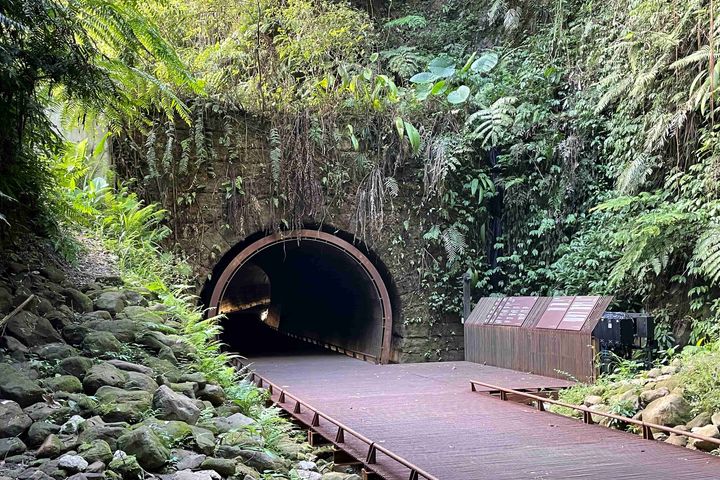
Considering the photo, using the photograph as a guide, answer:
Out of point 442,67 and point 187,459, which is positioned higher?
point 442,67

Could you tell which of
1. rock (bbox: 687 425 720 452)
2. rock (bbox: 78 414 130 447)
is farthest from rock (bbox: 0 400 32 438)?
rock (bbox: 687 425 720 452)

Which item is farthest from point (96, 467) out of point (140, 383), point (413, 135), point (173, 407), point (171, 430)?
point (413, 135)

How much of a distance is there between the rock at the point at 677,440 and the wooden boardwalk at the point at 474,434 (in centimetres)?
22

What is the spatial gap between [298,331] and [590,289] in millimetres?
8866

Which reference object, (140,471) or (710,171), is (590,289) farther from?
(140,471)

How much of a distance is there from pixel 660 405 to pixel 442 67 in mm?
8600

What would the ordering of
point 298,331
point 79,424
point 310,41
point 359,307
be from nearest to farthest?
1. point 79,424
2. point 310,41
3. point 359,307
4. point 298,331

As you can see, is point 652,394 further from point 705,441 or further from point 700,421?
point 705,441

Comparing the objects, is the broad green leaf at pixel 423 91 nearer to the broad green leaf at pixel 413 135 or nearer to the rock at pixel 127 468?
the broad green leaf at pixel 413 135

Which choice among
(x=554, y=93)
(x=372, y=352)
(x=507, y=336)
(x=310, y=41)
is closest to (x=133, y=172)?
(x=310, y=41)

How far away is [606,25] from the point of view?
35.5 ft

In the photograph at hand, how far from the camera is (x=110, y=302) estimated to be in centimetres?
592

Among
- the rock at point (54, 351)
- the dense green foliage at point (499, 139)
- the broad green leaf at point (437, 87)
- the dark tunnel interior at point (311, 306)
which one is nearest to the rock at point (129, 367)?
the rock at point (54, 351)

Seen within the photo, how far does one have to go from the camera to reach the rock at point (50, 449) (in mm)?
3566
